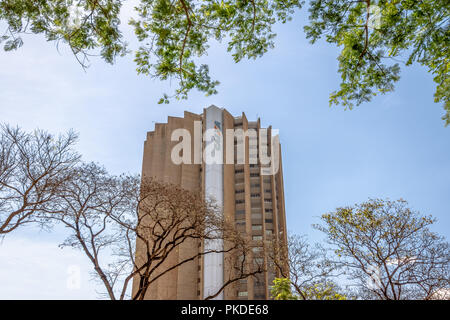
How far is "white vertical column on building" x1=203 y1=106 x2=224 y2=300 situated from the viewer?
168 feet

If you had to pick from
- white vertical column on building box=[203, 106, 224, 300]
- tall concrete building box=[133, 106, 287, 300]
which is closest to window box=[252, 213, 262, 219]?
tall concrete building box=[133, 106, 287, 300]

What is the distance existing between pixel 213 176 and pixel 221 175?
1681mm

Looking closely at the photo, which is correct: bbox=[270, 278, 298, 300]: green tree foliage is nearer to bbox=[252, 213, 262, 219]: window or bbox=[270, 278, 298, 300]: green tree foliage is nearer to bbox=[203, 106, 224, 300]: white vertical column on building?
bbox=[203, 106, 224, 300]: white vertical column on building

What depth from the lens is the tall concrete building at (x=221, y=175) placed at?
171ft

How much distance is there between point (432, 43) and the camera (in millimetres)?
6363

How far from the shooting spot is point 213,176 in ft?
188

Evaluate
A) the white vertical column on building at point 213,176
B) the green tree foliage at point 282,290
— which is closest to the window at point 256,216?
the white vertical column on building at point 213,176

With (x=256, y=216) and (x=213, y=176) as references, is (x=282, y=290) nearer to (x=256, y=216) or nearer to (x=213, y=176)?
(x=213, y=176)

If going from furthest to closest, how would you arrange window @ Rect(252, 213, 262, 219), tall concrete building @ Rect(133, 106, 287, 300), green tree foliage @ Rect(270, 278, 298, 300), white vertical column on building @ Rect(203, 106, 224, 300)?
window @ Rect(252, 213, 262, 219) → tall concrete building @ Rect(133, 106, 287, 300) → white vertical column on building @ Rect(203, 106, 224, 300) → green tree foliage @ Rect(270, 278, 298, 300)

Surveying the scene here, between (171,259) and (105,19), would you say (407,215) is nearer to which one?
(105,19)

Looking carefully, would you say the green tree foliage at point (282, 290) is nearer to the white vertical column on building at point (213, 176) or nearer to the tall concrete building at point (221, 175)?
the white vertical column on building at point (213, 176)

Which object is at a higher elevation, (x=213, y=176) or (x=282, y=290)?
(x=213, y=176)

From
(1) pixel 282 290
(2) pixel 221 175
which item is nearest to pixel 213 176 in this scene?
(2) pixel 221 175
